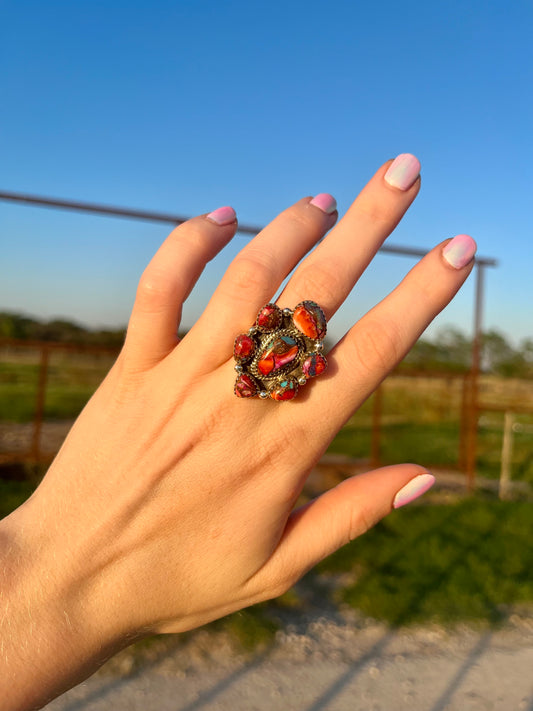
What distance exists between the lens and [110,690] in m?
1.95

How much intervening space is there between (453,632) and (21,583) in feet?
7.64

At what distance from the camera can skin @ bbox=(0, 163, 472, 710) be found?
29.1 inches

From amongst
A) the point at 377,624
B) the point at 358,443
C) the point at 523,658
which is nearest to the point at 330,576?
the point at 377,624

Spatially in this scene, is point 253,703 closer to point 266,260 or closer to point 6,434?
point 266,260

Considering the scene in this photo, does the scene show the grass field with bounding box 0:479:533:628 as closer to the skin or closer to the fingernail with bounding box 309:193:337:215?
the skin

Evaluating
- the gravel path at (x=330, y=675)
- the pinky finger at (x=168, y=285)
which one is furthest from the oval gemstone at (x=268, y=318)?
the gravel path at (x=330, y=675)

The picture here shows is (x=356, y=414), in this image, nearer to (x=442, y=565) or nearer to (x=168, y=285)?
(x=442, y=565)

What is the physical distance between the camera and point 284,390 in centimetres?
73

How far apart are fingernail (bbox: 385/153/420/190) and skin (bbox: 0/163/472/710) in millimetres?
14

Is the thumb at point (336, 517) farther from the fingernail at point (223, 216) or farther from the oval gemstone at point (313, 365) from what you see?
the fingernail at point (223, 216)

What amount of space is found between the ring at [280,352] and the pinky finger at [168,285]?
4.6 inches

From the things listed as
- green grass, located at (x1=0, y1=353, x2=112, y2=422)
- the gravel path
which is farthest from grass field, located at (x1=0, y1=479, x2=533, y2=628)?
green grass, located at (x1=0, y1=353, x2=112, y2=422)

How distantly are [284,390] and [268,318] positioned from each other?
9 cm

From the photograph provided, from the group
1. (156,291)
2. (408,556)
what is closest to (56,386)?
(408,556)
